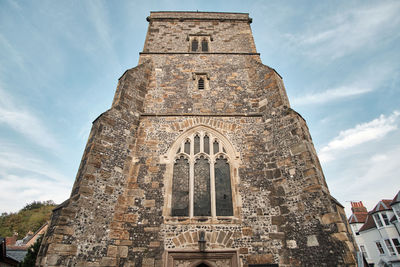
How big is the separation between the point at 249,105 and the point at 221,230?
215 inches

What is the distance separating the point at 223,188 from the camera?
7742mm

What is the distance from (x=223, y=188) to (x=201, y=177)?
2.97ft

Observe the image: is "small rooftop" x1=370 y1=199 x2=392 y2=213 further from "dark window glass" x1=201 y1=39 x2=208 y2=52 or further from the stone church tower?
"dark window glass" x1=201 y1=39 x2=208 y2=52

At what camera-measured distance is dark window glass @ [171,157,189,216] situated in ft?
23.9

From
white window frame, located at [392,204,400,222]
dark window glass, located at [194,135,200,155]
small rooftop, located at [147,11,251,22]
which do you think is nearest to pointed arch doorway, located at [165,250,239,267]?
dark window glass, located at [194,135,200,155]

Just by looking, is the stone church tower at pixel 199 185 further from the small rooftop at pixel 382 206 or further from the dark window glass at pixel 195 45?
the small rooftop at pixel 382 206

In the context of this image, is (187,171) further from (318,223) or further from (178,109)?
(318,223)

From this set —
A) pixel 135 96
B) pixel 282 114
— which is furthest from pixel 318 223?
pixel 135 96

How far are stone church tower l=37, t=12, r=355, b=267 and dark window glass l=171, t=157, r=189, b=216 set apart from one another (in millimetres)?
35

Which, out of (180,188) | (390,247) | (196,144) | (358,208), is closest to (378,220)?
(390,247)

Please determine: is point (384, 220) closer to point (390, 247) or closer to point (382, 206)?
point (382, 206)

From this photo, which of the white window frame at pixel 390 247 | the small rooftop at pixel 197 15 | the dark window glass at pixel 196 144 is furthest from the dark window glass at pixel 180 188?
the white window frame at pixel 390 247

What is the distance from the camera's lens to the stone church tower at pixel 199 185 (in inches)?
236

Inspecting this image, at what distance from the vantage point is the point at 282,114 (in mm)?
8344
